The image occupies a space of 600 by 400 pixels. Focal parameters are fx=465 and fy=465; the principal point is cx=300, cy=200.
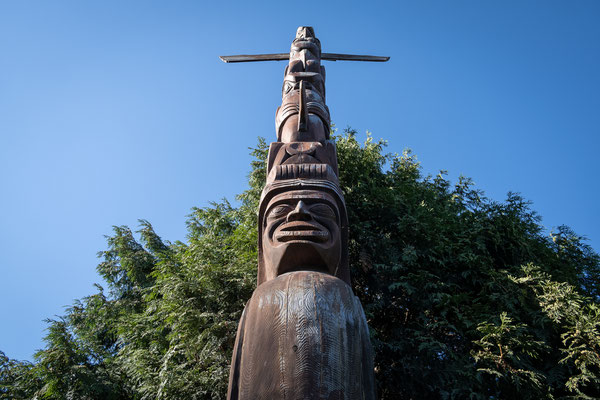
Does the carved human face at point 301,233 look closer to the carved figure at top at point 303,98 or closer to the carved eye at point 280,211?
the carved eye at point 280,211

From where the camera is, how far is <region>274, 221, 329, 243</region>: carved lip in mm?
4348

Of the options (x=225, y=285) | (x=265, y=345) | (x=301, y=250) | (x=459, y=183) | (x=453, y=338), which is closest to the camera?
(x=265, y=345)

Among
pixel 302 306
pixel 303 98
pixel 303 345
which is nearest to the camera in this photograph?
pixel 303 345

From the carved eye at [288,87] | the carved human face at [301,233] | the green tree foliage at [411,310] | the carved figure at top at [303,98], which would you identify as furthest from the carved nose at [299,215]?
the carved eye at [288,87]

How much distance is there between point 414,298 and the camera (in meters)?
7.47

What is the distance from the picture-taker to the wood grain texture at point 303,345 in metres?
3.20

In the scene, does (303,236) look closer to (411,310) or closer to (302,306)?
(302,306)

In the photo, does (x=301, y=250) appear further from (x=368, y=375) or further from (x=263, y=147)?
(x=263, y=147)

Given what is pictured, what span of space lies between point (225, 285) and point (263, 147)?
383cm

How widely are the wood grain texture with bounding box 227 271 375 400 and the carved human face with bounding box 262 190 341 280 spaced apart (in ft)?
1.31

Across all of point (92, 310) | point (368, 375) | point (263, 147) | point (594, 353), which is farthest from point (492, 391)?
point (92, 310)

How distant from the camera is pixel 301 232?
437 cm

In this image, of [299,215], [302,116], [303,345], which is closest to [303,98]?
[302,116]

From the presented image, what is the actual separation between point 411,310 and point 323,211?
3843 mm
